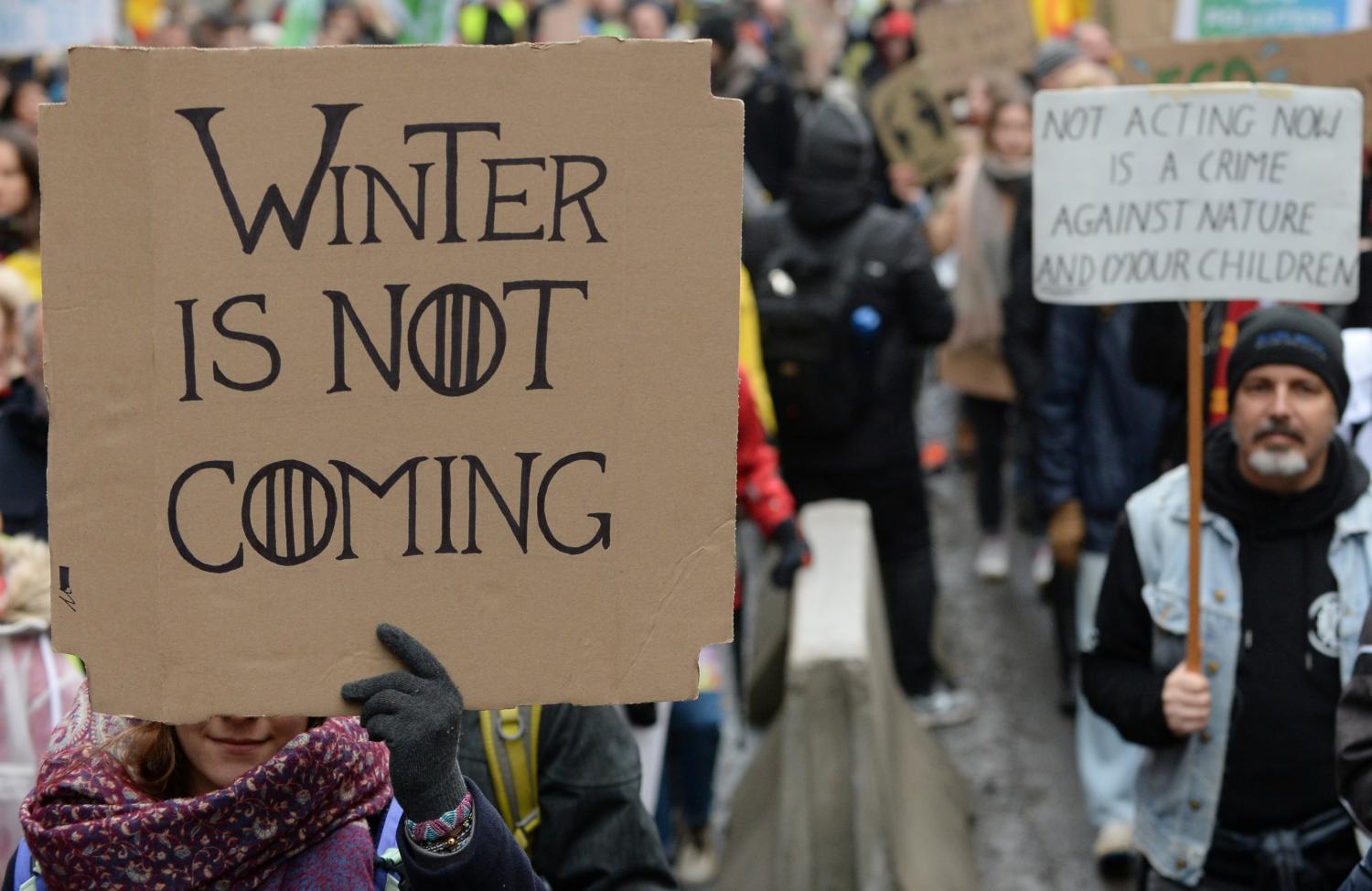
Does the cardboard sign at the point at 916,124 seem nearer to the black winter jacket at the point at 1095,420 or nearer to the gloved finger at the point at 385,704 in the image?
the black winter jacket at the point at 1095,420

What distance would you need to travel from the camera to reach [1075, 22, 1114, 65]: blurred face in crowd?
31.3ft

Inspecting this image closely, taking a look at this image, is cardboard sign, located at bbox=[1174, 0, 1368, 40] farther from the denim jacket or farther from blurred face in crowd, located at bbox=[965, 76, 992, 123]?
the denim jacket

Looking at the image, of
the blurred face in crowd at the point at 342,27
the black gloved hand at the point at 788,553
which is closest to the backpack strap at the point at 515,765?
the black gloved hand at the point at 788,553

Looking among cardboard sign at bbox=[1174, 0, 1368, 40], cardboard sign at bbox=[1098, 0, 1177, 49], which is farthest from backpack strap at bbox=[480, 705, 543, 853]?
cardboard sign at bbox=[1098, 0, 1177, 49]

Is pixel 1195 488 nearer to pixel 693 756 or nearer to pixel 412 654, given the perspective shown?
pixel 412 654

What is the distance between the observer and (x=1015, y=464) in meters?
9.23

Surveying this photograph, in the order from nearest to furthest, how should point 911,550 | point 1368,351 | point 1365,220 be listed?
point 1368,351 < point 1365,220 < point 911,550

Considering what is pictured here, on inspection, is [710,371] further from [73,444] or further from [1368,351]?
[1368,351]

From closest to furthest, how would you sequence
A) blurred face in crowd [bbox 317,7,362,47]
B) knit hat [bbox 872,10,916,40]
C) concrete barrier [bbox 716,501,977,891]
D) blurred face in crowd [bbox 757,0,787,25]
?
concrete barrier [bbox 716,501,977,891] → knit hat [bbox 872,10,916,40] → blurred face in crowd [bbox 317,7,362,47] → blurred face in crowd [bbox 757,0,787,25]

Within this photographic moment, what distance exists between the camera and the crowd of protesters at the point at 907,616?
94.9 inches

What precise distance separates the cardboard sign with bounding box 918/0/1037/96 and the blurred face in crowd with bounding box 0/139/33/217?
5266 millimetres

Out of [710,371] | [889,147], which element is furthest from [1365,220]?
[889,147]

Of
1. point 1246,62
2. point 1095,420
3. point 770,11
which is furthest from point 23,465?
point 770,11

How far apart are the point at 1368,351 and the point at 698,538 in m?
2.86
